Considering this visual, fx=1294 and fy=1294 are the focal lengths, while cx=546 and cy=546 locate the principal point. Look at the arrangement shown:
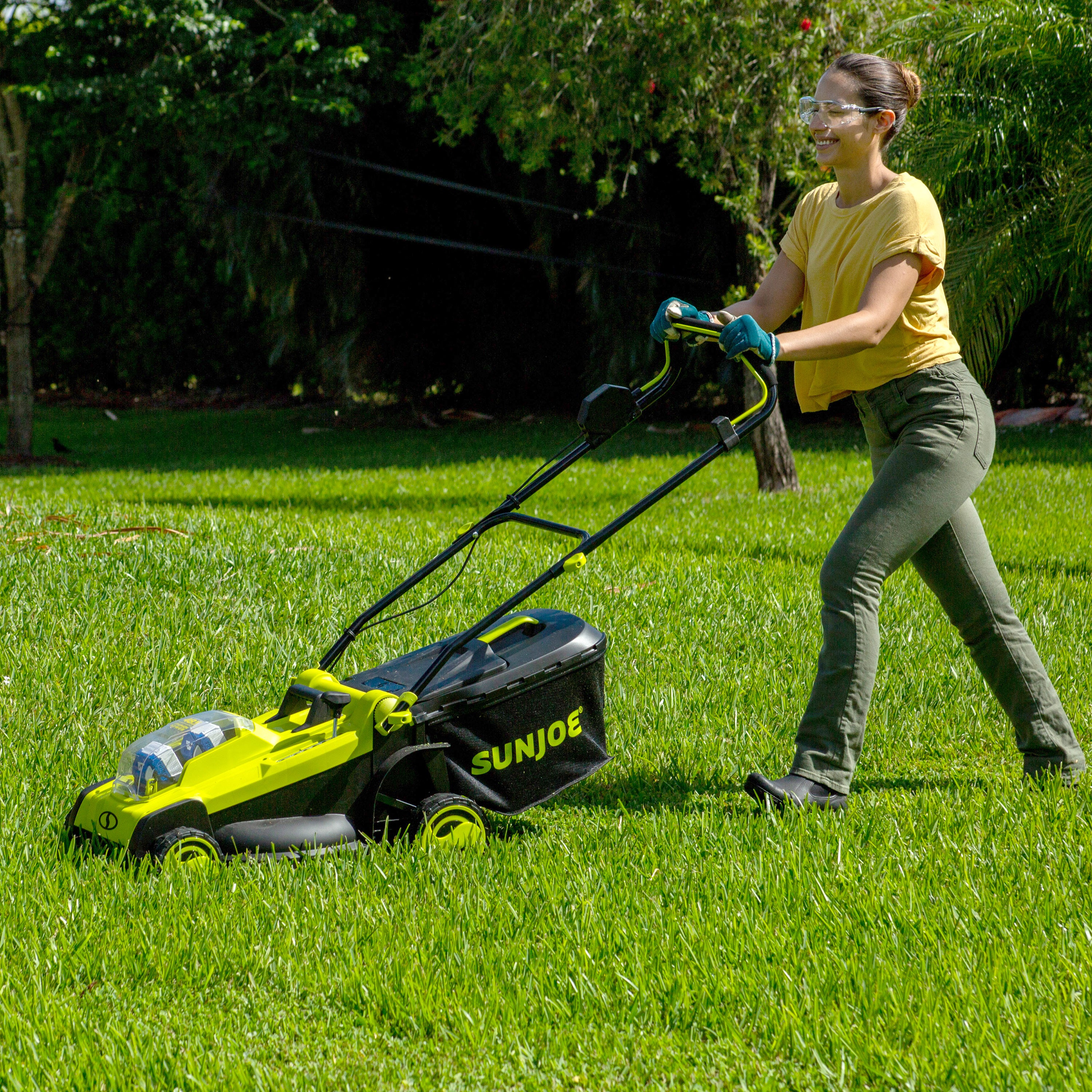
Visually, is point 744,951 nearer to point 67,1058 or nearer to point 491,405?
point 67,1058

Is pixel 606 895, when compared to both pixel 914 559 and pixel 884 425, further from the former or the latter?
pixel 884 425

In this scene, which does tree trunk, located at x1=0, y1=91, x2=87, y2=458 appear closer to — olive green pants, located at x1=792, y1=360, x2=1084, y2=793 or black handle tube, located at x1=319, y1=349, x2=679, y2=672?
black handle tube, located at x1=319, y1=349, x2=679, y2=672

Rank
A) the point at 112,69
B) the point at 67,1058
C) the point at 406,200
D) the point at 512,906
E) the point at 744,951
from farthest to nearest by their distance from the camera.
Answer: the point at 406,200 → the point at 112,69 → the point at 512,906 → the point at 744,951 → the point at 67,1058

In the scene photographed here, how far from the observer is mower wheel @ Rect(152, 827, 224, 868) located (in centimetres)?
302

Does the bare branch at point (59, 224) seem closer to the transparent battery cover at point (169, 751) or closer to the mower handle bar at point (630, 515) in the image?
the transparent battery cover at point (169, 751)

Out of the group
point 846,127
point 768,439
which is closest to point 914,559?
point 846,127

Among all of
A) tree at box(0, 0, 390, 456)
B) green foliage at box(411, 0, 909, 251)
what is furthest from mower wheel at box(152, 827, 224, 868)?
tree at box(0, 0, 390, 456)

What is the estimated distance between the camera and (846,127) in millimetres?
3359

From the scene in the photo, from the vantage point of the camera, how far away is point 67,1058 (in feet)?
7.90

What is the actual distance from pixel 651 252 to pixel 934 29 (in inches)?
364

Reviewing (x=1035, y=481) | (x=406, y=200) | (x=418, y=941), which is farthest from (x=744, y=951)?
(x=406, y=200)

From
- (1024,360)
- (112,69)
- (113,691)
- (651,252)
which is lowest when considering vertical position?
(113,691)

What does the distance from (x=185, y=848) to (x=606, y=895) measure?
1.00m

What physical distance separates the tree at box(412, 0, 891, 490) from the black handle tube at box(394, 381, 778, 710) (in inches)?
Answer: 238
